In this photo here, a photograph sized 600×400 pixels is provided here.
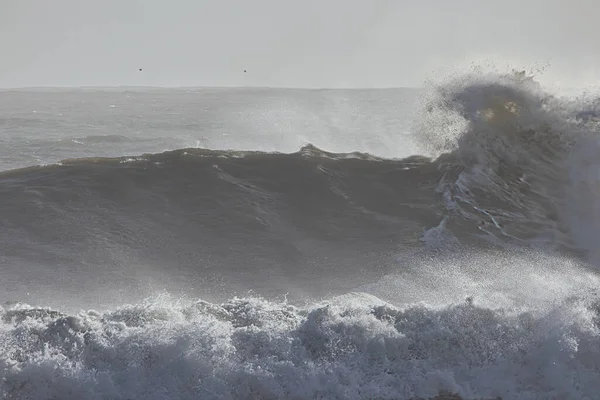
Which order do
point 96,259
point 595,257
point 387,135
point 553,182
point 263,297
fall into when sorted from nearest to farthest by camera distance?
point 263,297 < point 96,259 < point 595,257 < point 553,182 < point 387,135

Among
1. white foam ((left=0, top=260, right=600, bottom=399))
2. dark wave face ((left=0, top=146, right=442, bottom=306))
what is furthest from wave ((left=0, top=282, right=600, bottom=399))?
dark wave face ((left=0, top=146, right=442, bottom=306))

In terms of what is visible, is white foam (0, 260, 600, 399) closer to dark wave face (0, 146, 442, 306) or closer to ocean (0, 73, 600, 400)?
ocean (0, 73, 600, 400)

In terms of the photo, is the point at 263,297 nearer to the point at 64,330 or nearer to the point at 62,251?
the point at 64,330

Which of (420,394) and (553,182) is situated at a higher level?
Answer: (553,182)

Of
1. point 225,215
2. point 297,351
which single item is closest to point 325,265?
point 225,215

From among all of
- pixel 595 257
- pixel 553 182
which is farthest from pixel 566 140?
pixel 595 257

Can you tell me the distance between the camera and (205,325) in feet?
Result: 19.8

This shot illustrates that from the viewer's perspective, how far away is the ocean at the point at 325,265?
5.70m

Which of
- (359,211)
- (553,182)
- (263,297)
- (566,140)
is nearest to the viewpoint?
(263,297)

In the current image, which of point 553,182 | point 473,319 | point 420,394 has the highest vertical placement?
point 553,182

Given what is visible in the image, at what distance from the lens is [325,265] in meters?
8.20

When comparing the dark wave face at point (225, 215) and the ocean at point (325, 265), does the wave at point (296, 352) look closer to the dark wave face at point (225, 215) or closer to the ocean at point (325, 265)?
the ocean at point (325, 265)

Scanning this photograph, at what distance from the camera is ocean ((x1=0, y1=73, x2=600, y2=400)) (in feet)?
18.7

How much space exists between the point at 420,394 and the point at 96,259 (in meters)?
4.20
